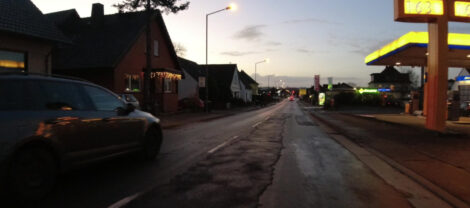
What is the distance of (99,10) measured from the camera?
29.5 meters

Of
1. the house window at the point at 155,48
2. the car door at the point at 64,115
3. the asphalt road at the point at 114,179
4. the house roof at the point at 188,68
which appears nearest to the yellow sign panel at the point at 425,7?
the asphalt road at the point at 114,179

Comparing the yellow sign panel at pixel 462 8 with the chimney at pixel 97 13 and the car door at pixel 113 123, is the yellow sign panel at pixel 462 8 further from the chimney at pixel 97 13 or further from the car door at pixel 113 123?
the chimney at pixel 97 13

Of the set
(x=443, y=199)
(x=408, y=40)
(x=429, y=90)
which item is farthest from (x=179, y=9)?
(x=443, y=199)

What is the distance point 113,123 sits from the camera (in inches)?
259

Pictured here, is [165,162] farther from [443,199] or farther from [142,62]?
[142,62]

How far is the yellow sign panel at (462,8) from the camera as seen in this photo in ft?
47.1

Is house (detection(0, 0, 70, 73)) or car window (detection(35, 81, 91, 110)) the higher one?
house (detection(0, 0, 70, 73))

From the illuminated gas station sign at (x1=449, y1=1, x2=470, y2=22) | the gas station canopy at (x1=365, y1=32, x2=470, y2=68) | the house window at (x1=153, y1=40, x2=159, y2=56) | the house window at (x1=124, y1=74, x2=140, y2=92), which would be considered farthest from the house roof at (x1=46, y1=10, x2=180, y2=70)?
the illuminated gas station sign at (x1=449, y1=1, x2=470, y2=22)

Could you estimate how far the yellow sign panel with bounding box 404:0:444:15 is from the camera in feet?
46.1

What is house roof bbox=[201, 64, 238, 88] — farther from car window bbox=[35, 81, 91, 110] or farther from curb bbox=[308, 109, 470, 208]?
car window bbox=[35, 81, 91, 110]

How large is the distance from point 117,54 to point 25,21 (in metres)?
9.54

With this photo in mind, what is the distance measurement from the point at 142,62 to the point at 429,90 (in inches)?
744

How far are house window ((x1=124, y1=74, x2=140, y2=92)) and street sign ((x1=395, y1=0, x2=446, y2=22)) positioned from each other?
55.8 feet

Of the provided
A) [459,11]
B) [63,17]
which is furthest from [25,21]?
[63,17]
